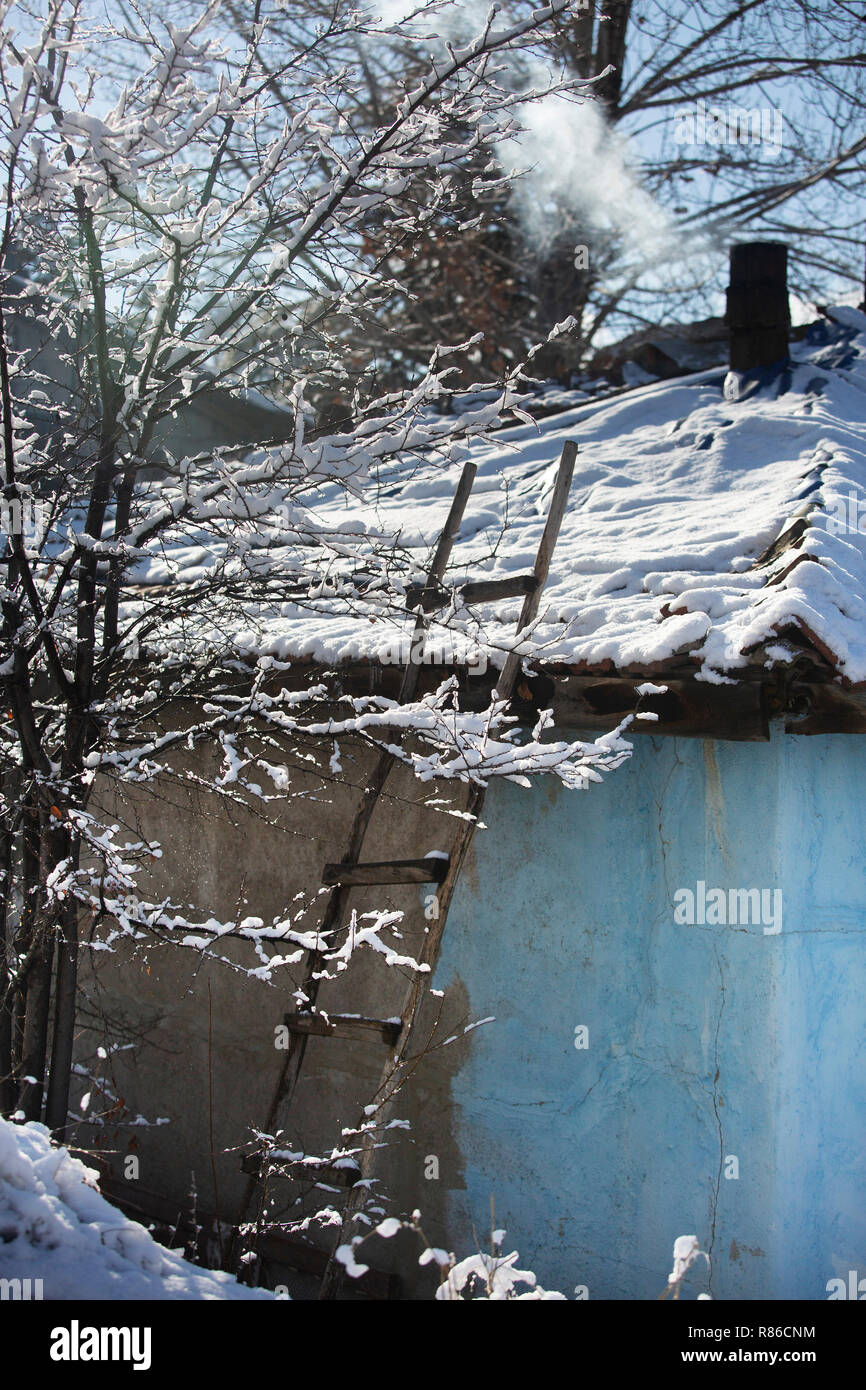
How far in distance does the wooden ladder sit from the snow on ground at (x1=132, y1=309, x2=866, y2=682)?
14 centimetres

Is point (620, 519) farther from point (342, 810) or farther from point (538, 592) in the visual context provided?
point (342, 810)

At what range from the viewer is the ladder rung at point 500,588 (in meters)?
3.94

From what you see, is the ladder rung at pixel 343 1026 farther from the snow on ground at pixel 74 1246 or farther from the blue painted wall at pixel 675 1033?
the snow on ground at pixel 74 1246

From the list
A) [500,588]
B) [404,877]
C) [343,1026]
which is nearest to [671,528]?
[500,588]

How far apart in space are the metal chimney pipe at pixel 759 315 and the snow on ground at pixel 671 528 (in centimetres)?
20

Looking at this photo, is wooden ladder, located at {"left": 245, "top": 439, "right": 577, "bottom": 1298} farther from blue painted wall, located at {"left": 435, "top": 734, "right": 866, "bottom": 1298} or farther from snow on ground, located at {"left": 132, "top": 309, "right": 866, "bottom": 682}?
blue painted wall, located at {"left": 435, "top": 734, "right": 866, "bottom": 1298}

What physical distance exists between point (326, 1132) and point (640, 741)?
2.21 m

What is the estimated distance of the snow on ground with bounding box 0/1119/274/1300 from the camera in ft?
5.81

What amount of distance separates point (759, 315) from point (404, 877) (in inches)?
183

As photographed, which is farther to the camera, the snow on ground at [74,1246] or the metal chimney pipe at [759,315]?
the metal chimney pipe at [759,315]

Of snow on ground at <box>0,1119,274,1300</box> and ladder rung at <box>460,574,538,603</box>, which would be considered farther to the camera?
ladder rung at <box>460,574,538,603</box>

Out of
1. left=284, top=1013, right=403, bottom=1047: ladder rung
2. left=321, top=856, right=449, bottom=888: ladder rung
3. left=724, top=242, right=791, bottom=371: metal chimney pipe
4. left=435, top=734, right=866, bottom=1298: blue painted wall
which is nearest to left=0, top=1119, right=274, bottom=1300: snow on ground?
left=284, top=1013, right=403, bottom=1047: ladder rung

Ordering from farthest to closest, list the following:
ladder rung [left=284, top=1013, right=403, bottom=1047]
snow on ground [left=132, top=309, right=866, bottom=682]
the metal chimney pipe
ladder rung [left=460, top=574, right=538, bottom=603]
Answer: the metal chimney pipe, ladder rung [left=460, top=574, right=538, bottom=603], ladder rung [left=284, top=1013, right=403, bottom=1047], snow on ground [left=132, top=309, right=866, bottom=682]

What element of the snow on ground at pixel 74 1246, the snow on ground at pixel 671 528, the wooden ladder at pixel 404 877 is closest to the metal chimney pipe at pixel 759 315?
the snow on ground at pixel 671 528
